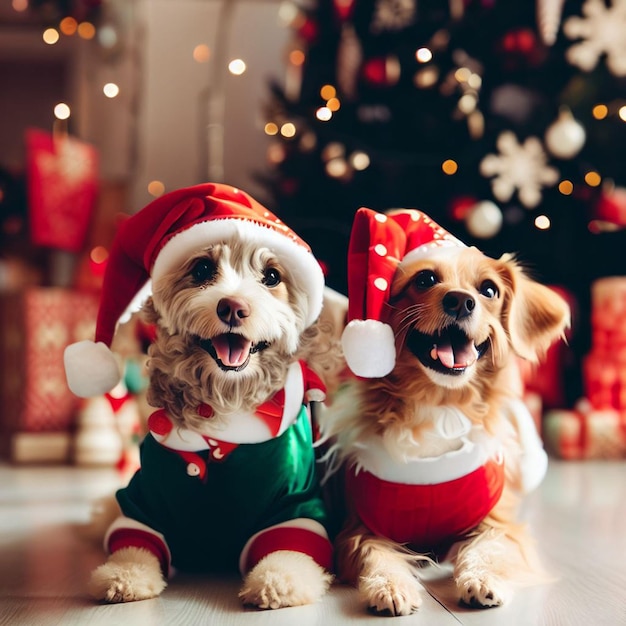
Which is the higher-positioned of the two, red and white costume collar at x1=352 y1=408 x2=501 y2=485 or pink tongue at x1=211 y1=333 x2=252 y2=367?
pink tongue at x1=211 y1=333 x2=252 y2=367

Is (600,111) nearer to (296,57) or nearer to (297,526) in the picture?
(296,57)

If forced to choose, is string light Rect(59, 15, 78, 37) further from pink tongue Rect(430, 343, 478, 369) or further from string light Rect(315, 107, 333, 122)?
pink tongue Rect(430, 343, 478, 369)

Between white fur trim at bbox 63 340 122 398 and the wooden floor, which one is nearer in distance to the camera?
the wooden floor

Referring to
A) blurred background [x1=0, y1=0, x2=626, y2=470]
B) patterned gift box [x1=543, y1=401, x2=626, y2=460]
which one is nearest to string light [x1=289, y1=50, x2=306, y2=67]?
blurred background [x1=0, y1=0, x2=626, y2=470]

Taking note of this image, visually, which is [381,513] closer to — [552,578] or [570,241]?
[552,578]

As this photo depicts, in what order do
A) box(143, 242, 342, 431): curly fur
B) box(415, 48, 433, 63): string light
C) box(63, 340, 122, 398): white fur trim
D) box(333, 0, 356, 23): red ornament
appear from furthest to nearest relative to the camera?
1. box(333, 0, 356, 23): red ornament
2. box(415, 48, 433, 63): string light
3. box(63, 340, 122, 398): white fur trim
4. box(143, 242, 342, 431): curly fur

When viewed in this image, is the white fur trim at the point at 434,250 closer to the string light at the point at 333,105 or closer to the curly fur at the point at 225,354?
the curly fur at the point at 225,354

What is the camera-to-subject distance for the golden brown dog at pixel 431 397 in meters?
1.10

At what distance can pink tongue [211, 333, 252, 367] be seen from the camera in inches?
42.4

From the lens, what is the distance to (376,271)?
1.12 meters

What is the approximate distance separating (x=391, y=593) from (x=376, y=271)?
456 millimetres

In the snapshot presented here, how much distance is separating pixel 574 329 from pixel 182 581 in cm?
204

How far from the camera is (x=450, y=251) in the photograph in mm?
1161

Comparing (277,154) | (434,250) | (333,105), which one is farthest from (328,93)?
(434,250)
